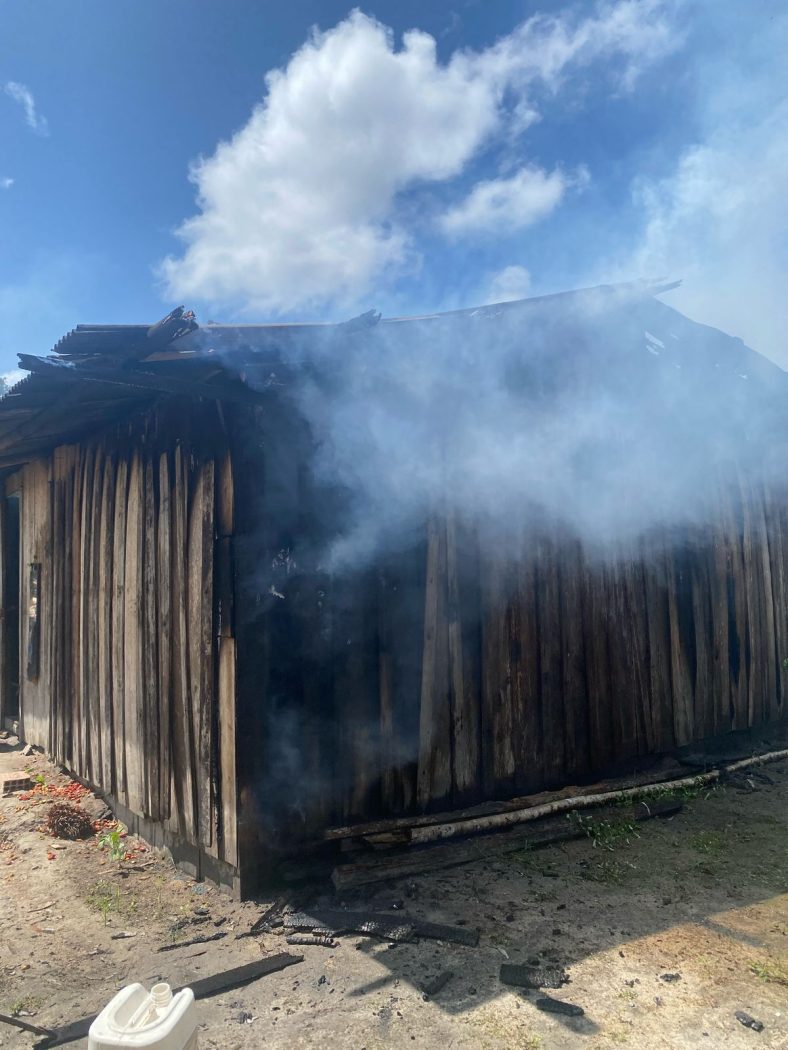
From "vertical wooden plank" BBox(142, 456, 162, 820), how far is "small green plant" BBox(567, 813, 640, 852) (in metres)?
3.42

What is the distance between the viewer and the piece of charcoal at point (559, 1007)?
3.27 metres

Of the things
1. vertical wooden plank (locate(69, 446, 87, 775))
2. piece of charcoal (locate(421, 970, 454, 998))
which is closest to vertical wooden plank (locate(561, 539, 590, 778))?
piece of charcoal (locate(421, 970, 454, 998))

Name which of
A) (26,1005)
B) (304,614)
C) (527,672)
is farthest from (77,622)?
(527,672)

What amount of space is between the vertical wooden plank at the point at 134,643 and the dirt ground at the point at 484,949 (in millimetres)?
694

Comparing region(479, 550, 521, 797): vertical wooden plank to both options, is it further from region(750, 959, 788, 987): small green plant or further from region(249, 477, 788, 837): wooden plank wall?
region(750, 959, 788, 987): small green plant

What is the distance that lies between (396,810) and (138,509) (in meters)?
3.35

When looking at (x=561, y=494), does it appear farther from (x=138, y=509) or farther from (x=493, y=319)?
(x=138, y=509)

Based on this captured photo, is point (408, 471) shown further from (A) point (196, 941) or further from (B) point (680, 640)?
(B) point (680, 640)

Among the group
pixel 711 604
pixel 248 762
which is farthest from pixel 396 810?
pixel 711 604

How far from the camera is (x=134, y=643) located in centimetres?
586

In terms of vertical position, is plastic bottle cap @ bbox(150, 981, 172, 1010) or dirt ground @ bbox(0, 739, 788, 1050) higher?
plastic bottle cap @ bbox(150, 981, 172, 1010)

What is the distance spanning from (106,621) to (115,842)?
195 centimetres

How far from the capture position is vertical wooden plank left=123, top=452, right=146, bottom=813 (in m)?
5.71

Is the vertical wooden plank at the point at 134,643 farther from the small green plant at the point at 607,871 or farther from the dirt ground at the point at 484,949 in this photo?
the small green plant at the point at 607,871
